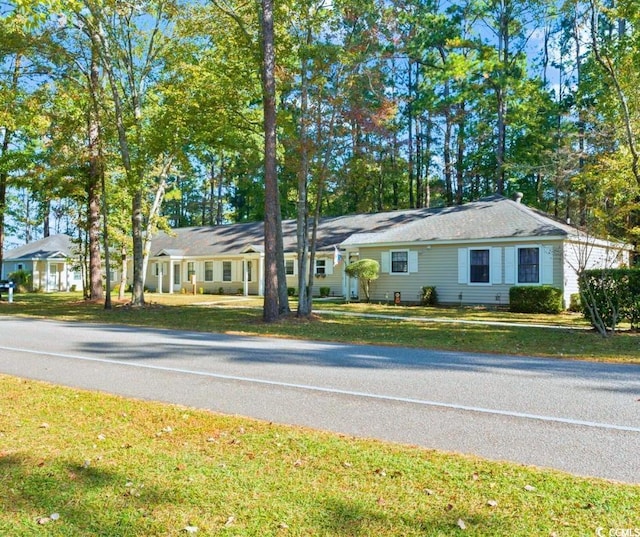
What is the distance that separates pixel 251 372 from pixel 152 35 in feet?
63.2

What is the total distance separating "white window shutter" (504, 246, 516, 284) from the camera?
2127 centimetres

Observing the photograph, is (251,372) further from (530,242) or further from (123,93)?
(123,93)

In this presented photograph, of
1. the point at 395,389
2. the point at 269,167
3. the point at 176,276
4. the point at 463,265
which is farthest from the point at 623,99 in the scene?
the point at 176,276

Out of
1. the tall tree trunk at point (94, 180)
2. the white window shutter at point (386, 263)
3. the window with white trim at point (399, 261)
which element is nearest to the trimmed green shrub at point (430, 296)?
the window with white trim at point (399, 261)

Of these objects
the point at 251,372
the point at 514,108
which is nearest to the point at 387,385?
the point at 251,372

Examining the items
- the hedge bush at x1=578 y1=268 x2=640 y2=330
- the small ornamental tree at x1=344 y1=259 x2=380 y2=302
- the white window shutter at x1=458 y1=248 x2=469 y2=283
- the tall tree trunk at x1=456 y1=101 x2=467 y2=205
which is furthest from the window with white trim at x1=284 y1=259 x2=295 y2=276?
the hedge bush at x1=578 y1=268 x2=640 y2=330

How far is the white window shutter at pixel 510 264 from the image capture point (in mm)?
21266

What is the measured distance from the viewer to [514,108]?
32.6m

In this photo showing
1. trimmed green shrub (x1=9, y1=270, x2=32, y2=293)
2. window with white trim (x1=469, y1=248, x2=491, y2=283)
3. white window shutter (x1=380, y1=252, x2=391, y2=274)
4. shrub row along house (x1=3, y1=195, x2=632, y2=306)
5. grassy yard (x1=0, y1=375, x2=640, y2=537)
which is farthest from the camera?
trimmed green shrub (x1=9, y1=270, x2=32, y2=293)

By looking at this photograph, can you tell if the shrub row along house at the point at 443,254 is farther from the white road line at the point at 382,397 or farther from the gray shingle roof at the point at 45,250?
the gray shingle roof at the point at 45,250

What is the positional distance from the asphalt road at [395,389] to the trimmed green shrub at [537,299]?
1076cm

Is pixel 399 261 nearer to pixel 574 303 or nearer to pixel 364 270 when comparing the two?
pixel 364 270

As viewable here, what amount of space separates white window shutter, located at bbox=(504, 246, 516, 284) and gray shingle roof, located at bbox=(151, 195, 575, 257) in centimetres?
62

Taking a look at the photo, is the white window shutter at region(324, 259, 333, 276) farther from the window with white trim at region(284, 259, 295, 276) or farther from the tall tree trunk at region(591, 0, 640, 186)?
the tall tree trunk at region(591, 0, 640, 186)
